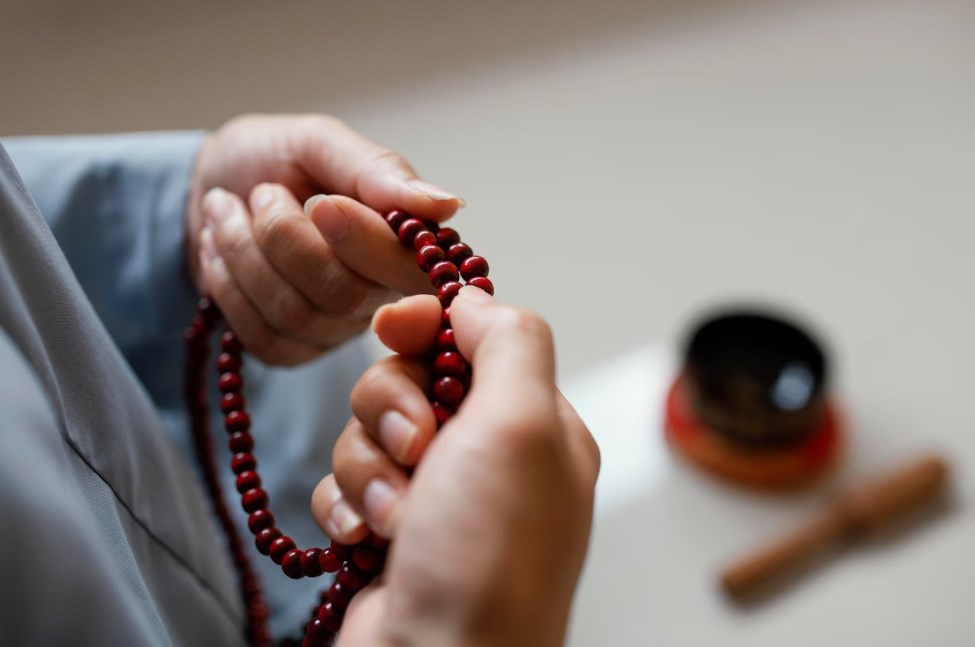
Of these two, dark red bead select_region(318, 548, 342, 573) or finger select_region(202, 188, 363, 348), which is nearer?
dark red bead select_region(318, 548, 342, 573)

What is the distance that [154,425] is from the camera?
35 centimetres

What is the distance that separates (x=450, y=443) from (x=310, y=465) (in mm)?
248

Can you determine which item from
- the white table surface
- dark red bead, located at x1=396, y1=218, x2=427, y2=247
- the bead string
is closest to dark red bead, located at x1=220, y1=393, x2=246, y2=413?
the bead string

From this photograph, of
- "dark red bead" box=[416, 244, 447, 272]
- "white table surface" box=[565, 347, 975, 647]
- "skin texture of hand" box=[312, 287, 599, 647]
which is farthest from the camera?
"white table surface" box=[565, 347, 975, 647]

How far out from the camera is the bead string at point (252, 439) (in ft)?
0.88

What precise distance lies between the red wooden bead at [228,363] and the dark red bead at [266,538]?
0.08m

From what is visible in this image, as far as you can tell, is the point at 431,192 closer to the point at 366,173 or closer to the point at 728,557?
the point at 366,173

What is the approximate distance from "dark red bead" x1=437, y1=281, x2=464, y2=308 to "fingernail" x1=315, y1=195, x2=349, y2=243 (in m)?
0.07

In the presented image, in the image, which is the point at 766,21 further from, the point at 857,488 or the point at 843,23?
the point at 857,488

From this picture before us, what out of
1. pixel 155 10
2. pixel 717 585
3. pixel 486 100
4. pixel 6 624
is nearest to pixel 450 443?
pixel 6 624

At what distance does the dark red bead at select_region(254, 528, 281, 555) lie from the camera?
1.10ft

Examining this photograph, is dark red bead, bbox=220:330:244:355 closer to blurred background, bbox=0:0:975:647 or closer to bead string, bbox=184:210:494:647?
bead string, bbox=184:210:494:647

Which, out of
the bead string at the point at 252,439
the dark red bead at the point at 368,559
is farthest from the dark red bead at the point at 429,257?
the dark red bead at the point at 368,559

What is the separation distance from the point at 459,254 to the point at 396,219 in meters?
0.04
